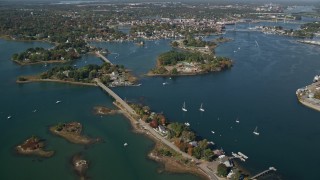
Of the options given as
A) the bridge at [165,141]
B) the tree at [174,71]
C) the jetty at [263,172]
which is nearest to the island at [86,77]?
the bridge at [165,141]

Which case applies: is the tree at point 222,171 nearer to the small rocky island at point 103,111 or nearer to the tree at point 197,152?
the tree at point 197,152

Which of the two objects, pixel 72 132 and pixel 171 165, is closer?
pixel 171 165

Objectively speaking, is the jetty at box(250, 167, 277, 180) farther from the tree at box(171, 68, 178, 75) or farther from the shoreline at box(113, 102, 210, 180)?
the tree at box(171, 68, 178, 75)

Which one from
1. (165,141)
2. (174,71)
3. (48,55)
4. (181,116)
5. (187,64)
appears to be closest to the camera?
(165,141)

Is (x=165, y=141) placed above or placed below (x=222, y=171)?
below

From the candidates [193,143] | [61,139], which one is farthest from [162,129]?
[61,139]

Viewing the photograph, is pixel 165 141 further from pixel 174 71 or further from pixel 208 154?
pixel 174 71

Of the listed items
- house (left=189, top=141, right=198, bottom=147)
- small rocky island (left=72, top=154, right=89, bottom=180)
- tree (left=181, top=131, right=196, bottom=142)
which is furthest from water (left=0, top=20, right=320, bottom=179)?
house (left=189, top=141, right=198, bottom=147)
